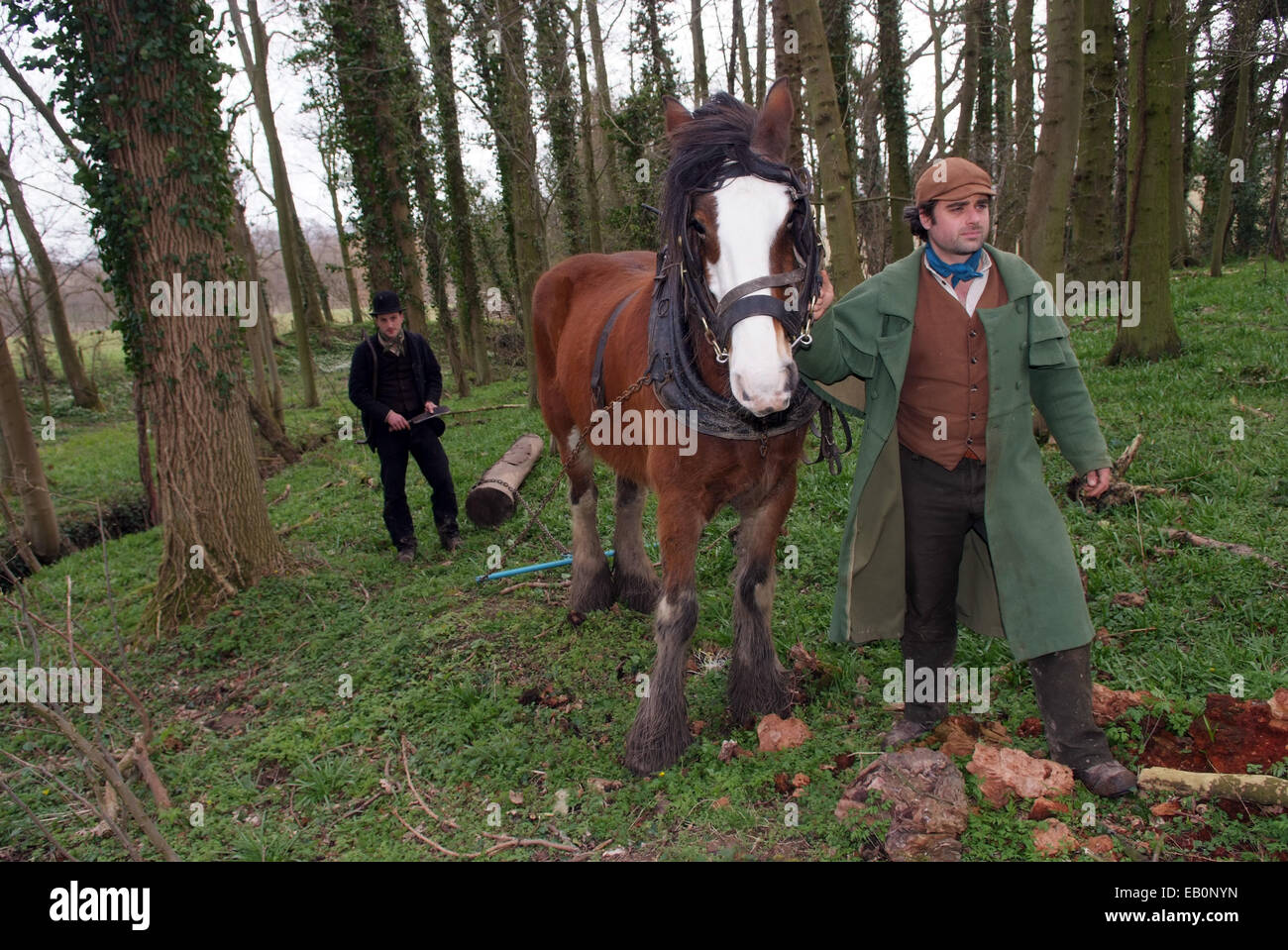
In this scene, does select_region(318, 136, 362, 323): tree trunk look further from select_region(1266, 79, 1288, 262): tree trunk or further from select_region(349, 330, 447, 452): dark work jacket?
select_region(1266, 79, 1288, 262): tree trunk

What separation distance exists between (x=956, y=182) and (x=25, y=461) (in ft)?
36.1

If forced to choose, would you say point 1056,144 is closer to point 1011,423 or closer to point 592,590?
point 1011,423

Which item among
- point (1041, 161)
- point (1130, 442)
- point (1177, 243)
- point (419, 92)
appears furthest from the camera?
point (1177, 243)

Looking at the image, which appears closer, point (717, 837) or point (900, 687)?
point (717, 837)

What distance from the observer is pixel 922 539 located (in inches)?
122

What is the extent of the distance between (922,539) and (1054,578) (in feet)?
1.61

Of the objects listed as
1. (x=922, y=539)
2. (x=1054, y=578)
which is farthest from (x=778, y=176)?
(x=1054, y=578)

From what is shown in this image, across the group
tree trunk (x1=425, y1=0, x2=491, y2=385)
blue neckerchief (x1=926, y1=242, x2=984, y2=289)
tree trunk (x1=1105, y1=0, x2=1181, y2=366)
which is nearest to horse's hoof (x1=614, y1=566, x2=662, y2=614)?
blue neckerchief (x1=926, y1=242, x2=984, y2=289)

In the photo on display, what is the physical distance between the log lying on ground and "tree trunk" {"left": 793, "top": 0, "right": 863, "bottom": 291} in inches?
206

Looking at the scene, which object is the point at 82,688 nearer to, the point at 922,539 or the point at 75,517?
the point at 922,539

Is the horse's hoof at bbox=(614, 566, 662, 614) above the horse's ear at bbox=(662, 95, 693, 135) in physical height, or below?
below

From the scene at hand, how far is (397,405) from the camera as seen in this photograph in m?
6.55

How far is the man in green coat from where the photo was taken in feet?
9.34

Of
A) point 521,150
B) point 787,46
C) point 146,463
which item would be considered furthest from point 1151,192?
point 146,463
